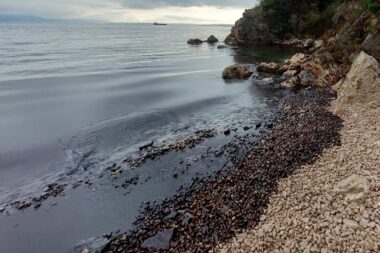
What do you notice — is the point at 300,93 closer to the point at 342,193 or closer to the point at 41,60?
the point at 342,193

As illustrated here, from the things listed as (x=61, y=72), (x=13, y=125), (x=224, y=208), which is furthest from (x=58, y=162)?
(x=61, y=72)

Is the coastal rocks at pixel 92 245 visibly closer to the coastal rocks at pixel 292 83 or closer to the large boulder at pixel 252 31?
the coastal rocks at pixel 292 83

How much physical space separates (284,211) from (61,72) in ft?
136

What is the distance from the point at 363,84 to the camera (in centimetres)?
2362

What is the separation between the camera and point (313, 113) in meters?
Answer: 23.6

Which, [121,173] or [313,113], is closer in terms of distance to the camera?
[121,173]

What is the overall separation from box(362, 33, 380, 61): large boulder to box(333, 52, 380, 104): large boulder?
6495mm

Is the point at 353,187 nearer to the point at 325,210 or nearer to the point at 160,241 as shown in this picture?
the point at 325,210

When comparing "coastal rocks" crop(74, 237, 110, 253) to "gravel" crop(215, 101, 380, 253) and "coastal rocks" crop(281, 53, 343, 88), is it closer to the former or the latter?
"gravel" crop(215, 101, 380, 253)

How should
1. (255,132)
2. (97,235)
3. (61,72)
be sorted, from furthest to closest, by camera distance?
(61,72)
(255,132)
(97,235)

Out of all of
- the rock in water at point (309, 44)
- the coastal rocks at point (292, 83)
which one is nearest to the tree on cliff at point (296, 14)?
the rock in water at point (309, 44)

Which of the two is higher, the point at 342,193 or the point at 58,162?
the point at 342,193

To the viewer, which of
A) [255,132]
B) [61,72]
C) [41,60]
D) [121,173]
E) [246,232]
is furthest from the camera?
[41,60]

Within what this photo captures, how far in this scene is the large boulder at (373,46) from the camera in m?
30.8
